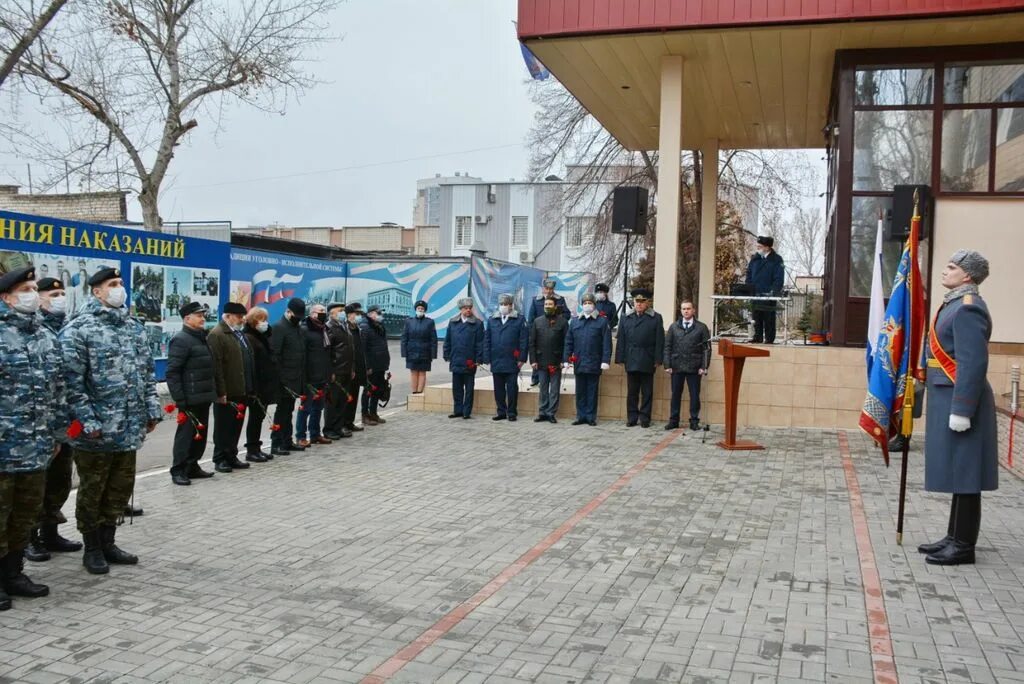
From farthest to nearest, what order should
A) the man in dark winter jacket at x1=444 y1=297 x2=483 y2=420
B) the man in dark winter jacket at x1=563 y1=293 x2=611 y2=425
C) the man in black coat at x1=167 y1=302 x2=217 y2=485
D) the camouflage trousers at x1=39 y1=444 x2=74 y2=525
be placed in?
1. the man in dark winter jacket at x1=444 y1=297 x2=483 y2=420
2. the man in dark winter jacket at x1=563 y1=293 x2=611 y2=425
3. the man in black coat at x1=167 y1=302 x2=217 y2=485
4. the camouflage trousers at x1=39 y1=444 x2=74 y2=525

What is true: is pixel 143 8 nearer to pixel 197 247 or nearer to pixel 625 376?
pixel 197 247

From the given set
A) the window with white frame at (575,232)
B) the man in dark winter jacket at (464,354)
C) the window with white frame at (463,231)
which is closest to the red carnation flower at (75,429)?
A: the man in dark winter jacket at (464,354)

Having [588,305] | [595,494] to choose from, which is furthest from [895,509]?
[588,305]

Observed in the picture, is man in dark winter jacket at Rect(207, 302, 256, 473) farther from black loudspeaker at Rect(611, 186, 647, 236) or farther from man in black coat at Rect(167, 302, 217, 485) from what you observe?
black loudspeaker at Rect(611, 186, 647, 236)

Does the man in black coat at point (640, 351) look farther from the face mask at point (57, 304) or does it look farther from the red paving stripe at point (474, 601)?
the face mask at point (57, 304)

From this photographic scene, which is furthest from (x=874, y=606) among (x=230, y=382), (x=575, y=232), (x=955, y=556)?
(x=575, y=232)

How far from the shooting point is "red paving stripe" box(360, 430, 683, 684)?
4.44 metres

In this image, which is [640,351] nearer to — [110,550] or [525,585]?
[525,585]

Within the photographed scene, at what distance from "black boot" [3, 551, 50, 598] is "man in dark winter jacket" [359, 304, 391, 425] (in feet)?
25.1

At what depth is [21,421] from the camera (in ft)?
17.3

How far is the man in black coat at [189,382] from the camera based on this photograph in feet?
28.8

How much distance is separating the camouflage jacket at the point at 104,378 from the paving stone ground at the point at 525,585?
917mm

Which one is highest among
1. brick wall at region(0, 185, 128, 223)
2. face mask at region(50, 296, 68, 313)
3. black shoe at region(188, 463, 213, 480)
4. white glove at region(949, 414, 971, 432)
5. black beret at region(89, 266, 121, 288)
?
brick wall at region(0, 185, 128, 223)

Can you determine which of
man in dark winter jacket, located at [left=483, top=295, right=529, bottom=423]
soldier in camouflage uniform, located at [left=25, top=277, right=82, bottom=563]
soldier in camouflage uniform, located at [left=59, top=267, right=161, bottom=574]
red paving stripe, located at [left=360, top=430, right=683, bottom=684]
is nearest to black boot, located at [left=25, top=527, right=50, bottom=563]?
soldier in camouflage uniform, located at [left=25, top=277, right=82, bottom=563]
